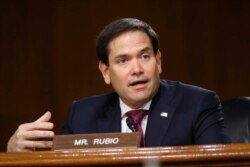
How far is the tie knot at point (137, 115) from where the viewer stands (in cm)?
191

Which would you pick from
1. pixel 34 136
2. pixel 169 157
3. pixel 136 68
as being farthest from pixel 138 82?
pixel 169 157

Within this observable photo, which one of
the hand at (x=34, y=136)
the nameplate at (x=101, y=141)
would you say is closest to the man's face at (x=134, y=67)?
the hand at (x=34, y=136)

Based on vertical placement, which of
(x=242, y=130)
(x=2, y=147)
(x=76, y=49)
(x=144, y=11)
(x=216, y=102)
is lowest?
(x=2, y=147)

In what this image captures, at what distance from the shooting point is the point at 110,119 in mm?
1941

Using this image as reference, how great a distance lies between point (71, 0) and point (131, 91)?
1.57 m

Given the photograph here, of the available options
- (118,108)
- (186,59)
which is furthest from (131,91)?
(186,59)

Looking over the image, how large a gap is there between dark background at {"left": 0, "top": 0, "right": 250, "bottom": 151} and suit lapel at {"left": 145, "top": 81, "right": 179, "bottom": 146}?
1.27 meters

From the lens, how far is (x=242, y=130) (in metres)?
1.88

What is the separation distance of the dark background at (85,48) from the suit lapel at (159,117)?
1.27 metres

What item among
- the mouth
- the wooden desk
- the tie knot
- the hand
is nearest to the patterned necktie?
the tie knot

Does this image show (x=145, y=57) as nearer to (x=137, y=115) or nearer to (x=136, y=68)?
(x=136, y=68)

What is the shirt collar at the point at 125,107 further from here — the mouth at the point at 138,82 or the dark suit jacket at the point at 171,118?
the mouth at the point at 138,82

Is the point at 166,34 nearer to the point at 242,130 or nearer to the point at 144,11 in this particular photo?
the point at 144,11

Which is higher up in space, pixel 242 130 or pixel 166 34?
pixel 166 34
